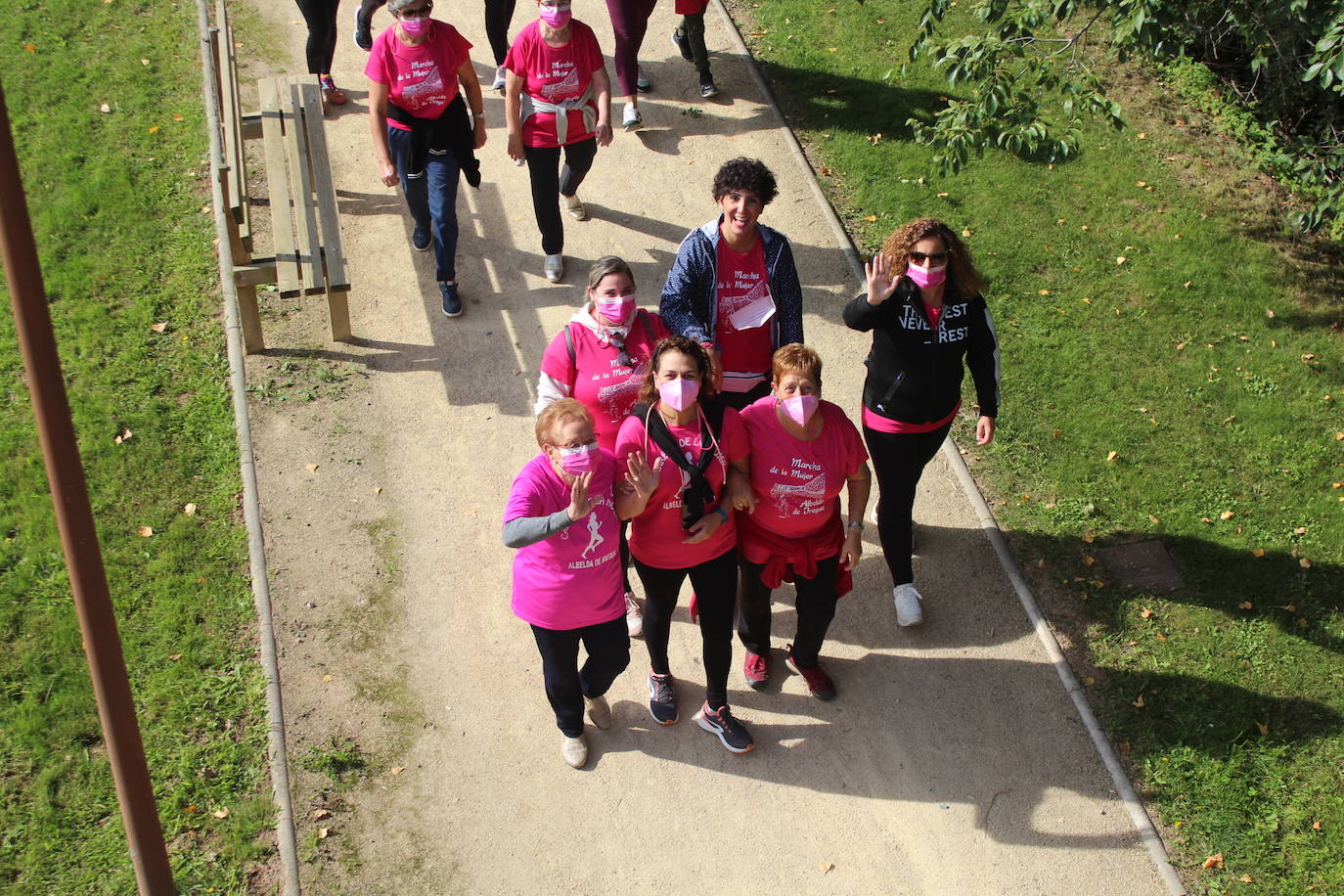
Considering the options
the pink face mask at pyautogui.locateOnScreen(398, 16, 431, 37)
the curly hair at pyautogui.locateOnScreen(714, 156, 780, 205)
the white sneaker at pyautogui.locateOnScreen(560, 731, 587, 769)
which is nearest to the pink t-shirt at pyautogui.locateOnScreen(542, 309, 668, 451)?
the curly hair at pyautogui.locateOnScreen(714, 156, 780, 205)

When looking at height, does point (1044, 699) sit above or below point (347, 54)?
below

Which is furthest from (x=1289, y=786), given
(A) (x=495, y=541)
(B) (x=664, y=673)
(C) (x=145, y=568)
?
(C) (x=145, y=568)

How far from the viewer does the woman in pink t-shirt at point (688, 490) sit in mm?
4844

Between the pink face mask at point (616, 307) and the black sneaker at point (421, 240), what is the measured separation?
3343mm

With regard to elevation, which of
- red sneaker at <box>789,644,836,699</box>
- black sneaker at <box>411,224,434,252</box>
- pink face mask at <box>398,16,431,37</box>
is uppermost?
pink face mask at <box>398,16,431,37</box>

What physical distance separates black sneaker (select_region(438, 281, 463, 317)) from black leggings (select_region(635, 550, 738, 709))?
322cm

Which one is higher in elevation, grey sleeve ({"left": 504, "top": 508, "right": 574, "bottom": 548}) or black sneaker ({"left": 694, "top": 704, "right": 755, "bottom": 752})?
grey sleeve ({"left": 504, "top": 508, "right": 574, "bottom": 548})

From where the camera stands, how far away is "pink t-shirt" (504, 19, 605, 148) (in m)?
7.24

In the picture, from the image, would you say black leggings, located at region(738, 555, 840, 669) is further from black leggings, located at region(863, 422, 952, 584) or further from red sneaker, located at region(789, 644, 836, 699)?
black leggings, located at region(863, 422, 952, 584)

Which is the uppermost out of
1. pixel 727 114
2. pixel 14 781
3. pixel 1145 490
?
pixel 727 114

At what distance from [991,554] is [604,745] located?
8.43 ft

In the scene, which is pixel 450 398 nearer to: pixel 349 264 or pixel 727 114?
pixel 349 264

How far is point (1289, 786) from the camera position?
231 inches

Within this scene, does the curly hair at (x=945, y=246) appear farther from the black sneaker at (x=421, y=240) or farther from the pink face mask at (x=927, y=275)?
the black sneaker at (x=421, y=240)
